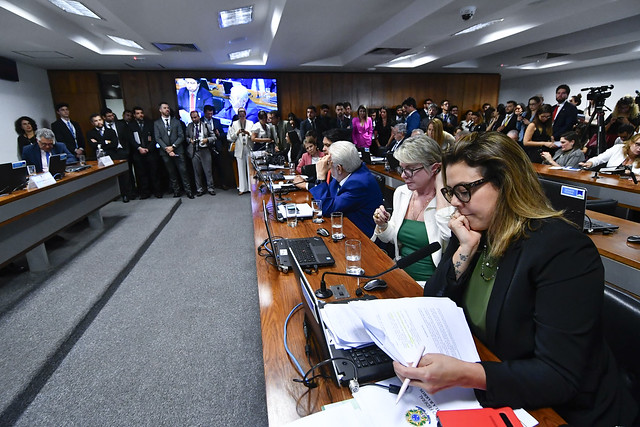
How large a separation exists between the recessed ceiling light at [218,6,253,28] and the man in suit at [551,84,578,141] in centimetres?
463

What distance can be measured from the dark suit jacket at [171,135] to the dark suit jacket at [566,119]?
6479 millimetres

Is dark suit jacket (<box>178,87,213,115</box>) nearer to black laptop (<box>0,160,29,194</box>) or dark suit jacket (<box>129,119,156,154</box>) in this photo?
dark suit jacket (<box>129,119,156,154</box>)

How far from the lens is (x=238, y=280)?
3.06 metres

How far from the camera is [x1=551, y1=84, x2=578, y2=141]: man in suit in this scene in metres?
5.15

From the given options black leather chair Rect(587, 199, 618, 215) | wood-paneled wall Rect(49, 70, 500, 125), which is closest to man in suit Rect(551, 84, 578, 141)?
black leather chair Rect(587, 199, 618, 215)

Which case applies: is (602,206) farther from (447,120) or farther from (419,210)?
(447,120)

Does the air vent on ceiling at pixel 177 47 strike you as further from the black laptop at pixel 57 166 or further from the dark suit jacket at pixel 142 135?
the black laptop at pixel 57 166

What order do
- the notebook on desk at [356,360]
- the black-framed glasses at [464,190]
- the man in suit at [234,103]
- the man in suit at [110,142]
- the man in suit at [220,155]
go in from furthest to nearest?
the man in suit at [234,103] < the man in suit at [220,155] < the man in suit at [110,142] < the black-framed glasses at [464,190] < the notebook on desk at [356,360]

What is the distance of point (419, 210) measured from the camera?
1.90 m

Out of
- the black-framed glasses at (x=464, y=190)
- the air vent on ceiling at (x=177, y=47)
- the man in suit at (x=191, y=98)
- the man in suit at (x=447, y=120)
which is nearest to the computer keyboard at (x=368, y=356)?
the black-framed glasses at (x=464, y=190)

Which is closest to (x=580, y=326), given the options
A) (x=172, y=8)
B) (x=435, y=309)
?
(x=435, y=309)

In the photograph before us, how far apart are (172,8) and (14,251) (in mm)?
2826

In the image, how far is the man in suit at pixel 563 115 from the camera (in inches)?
203

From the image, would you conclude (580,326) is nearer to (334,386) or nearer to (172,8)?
(334,386)
